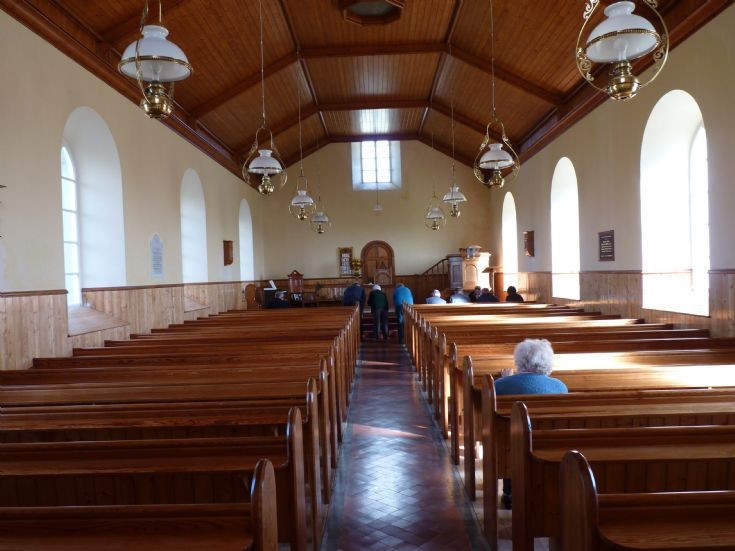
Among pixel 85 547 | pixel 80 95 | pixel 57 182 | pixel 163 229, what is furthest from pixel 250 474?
pixel 163 229

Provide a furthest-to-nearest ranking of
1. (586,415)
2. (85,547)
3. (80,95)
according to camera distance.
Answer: (80,95)
(586,415)
(85,547)

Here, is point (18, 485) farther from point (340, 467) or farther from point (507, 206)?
point (507, 206)

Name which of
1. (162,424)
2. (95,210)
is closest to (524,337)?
(162,424)

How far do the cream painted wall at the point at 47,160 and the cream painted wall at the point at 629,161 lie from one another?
23.2 ft

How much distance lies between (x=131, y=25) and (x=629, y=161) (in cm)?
699

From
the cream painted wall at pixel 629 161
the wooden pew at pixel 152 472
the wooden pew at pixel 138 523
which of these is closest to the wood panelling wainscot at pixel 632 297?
the cream painted wall at pixel 629 161

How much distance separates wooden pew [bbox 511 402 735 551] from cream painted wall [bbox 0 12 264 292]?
5.01 meters

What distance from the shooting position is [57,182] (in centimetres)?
639

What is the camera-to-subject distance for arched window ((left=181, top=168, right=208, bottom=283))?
38.3ft

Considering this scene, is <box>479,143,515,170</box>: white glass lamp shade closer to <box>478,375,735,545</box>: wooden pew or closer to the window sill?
<box>478,375,735,545</box>: wooden pew

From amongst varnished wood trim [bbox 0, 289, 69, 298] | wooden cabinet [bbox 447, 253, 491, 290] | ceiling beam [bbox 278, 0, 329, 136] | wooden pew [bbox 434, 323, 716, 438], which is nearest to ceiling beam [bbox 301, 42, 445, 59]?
ceiling beam [bbox 278, 0, 329, 136]

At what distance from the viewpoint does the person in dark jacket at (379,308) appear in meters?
12.1

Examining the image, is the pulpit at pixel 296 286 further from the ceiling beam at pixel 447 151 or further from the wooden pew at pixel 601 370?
the wooden pew at pixel 601 370

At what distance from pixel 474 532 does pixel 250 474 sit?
1.66m
